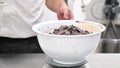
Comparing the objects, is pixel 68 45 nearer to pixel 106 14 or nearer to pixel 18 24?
pixel 18 24

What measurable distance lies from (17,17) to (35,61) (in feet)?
0.75

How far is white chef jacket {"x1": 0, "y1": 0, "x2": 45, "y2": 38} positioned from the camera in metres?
0.90

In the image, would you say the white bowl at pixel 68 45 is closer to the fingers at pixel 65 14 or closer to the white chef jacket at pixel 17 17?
the fingers at pixel 65 14

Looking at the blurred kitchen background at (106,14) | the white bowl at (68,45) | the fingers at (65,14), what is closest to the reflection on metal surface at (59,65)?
the white bowl at (68,45)

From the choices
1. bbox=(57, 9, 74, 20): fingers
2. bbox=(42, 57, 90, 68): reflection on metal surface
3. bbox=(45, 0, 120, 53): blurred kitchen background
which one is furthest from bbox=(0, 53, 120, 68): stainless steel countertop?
bbox=(45, 0, 120, 53): blurred kitchen background

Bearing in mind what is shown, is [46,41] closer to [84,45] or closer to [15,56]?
[84,45]

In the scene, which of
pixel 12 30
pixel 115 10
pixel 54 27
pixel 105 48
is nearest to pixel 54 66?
pixel 54 27

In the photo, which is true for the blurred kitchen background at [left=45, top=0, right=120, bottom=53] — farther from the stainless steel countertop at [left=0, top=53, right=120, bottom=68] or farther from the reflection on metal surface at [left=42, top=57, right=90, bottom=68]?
the reflection on metal surface at [left=42, top=57, right=90, bottom=68]

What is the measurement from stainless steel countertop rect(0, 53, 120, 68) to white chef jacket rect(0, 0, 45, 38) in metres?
0.12

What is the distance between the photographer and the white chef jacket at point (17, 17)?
0.90 m

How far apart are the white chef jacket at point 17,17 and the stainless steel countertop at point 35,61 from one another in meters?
0.12

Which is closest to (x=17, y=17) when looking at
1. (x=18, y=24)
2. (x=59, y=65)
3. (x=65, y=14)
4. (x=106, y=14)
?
(x=18, y=24)

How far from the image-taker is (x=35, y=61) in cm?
80

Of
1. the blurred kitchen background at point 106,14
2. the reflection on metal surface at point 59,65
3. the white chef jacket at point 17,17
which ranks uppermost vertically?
the white chef jacket at point 17,17
